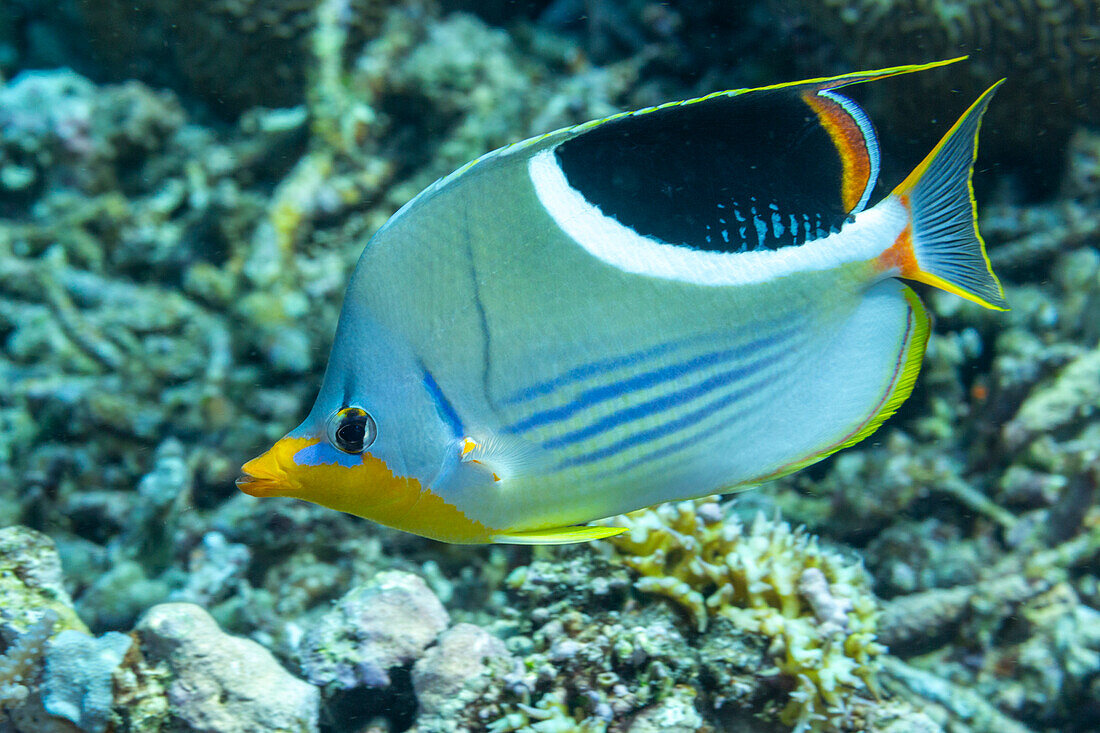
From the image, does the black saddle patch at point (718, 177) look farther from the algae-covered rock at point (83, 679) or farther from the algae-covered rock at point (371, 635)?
the algae-covered rock at point (83, 679)

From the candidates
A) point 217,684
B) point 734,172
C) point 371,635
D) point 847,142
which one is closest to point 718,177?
point 734,172

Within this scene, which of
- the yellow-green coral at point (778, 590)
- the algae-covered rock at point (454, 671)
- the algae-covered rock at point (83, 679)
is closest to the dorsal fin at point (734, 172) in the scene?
the yellow-green coral at point (778, 590)

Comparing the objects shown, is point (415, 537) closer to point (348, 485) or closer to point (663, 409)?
point (348, 485)

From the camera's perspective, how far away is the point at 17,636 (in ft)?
6.47

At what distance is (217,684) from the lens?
1901 millimetres

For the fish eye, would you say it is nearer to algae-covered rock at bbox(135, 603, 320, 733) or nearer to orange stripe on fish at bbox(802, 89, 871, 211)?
orange stripe on fish at bbox(802, 89, 871, 211)

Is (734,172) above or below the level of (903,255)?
above

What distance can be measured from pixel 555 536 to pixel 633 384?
311 millimetres

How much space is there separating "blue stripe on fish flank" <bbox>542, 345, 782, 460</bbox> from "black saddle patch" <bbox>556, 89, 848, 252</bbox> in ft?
0.74

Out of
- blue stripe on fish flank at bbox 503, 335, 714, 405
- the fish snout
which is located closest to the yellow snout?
the fish snout

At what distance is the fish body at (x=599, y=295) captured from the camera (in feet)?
3.81

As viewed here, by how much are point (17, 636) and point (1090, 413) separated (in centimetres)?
434

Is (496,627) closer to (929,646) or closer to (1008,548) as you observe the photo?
(929,646)

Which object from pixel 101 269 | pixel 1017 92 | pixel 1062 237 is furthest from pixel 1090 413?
pixel 101 269
